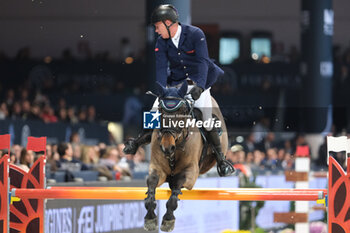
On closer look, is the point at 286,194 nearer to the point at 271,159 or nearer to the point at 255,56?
the point at 271,159

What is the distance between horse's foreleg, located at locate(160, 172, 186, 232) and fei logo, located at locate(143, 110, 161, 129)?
384 mm

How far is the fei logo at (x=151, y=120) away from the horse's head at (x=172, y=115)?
0.10m

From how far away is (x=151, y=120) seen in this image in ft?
17.9

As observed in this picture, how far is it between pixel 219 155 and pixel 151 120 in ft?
2.04

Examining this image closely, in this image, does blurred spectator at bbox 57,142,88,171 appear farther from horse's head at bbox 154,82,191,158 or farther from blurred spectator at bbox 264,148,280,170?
blurred spectator at bbox 264,148,280,170

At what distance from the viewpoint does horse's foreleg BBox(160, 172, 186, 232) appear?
A: 17.1ft

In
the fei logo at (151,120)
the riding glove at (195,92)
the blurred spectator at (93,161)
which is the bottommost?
the blurred spectator at (93,161)

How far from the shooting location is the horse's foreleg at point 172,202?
5.21m

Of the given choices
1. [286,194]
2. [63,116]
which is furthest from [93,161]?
[286,194]

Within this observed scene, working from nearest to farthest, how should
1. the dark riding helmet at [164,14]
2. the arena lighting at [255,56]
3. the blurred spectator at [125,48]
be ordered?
the dark riding helmet at [164,14]
the blurred spectator at [125,48]
the arena lighting at [255,56]

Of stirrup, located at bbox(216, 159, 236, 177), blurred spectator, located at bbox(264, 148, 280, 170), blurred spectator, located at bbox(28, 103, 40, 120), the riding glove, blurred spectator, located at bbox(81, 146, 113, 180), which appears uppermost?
the riding glove

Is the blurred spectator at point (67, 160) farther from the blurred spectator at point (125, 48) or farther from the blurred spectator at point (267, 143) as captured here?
the blurred spectator at point (267, 143)

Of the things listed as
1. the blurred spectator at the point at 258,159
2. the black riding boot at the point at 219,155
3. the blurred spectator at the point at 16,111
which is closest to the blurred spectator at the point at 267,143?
the blurred spectator at the point at 258,159

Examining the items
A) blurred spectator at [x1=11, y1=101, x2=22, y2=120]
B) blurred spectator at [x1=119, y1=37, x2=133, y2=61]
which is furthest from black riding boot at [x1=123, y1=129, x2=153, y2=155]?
blurred spectator at [x1=119, y1=37, x2=133, y2=61]
